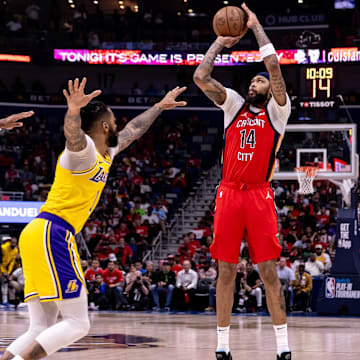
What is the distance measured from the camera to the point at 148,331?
11570 mm

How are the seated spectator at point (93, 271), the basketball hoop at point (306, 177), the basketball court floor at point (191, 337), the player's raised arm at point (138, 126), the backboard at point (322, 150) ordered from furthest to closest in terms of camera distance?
the seated spectator at point (93, 271) → the backboard at point (322, 150) → the basketball hoop at point (306, 177) → the basketball court floor at point (191, 337) → the player's raised arm at point (138, 126)

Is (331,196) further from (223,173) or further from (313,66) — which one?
(223,173)

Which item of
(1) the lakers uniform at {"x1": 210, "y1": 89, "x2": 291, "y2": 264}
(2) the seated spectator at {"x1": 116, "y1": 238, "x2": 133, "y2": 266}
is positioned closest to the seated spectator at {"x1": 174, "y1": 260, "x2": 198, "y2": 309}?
(2) the seated spectator at {"x1": 116, "y1": 238, "x2": 133, "y2": 266}

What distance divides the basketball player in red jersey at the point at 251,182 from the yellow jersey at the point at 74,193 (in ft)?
5.83

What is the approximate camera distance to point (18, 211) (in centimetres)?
2084

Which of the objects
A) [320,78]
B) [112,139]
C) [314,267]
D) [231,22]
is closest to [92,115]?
[112,139]

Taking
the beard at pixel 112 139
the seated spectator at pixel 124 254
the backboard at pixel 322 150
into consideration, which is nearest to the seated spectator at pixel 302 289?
the backboard at pixel 322 150

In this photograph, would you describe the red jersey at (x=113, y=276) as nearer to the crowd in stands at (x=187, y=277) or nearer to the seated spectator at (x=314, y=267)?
the crowd in stands at (x=187, y=277)

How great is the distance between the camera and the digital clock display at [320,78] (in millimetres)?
18672

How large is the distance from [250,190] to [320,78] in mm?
12737

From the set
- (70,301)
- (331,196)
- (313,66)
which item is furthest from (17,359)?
(331,196)

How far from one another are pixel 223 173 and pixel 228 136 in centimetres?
35

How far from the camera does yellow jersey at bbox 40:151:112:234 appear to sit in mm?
5293

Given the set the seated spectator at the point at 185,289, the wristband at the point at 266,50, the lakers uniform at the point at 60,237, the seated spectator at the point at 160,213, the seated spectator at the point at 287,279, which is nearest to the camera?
the lakers uniform at the point at 60,237
